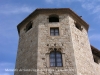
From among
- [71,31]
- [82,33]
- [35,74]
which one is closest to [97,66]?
[82,33]

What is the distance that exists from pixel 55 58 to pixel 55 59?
3.6 inches

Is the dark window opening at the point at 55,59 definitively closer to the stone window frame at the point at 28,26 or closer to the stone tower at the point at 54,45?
the stone tower at the point at 54,45

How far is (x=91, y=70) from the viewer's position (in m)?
14.2

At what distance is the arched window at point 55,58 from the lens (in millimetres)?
13031

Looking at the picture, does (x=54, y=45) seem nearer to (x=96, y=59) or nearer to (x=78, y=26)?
(x=78, y=26)

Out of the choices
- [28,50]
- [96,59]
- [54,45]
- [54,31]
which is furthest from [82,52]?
[96,59]

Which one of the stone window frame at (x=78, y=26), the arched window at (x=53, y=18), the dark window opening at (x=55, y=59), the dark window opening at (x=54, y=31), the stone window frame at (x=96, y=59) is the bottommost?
the dark window opening at (x=55, y=59)

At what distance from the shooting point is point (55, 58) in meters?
13.4

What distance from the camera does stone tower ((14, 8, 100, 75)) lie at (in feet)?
42.2

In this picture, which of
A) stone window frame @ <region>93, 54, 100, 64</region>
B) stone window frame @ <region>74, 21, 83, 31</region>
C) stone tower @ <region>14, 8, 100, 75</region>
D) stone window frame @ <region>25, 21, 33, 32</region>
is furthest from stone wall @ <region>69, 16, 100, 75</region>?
stone window frame @ <region>25, 21, 33, 32</region>

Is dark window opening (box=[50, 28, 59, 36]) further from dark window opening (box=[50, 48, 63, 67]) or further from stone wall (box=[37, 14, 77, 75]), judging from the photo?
dark window opening (box=[50, 48, 63, 67])

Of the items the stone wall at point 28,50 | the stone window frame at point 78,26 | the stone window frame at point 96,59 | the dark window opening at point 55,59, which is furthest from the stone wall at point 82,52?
the stone window frame at point 96,59

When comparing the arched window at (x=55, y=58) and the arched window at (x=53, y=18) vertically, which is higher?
the arched window at (x=53, y=18)

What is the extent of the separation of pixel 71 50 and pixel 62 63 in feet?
4.38
